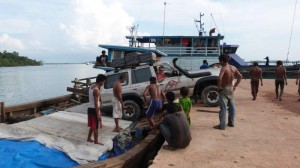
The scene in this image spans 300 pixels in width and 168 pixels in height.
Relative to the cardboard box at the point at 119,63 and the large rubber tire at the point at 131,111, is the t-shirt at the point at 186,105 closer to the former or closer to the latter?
the large rubber tire at the point at 131,111

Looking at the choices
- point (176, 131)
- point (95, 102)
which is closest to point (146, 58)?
point (95, 102)

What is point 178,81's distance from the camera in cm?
1204

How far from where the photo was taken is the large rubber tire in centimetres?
1139

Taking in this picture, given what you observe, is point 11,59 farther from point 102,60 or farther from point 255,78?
point 255,78

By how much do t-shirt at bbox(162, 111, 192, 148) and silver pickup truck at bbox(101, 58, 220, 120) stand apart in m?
4.61

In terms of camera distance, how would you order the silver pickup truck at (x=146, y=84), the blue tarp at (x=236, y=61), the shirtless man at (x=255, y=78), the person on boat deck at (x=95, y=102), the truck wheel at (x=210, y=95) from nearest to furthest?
1. the person on boat deck at (x=95, y=102)
2. the silver pickup truck at (x=146, y=84)
3. the truck wheel at (x=210, y=95)
4. the shirtless man at (x=255, y=78)
5. the blue tarp at (x=236, y=61)

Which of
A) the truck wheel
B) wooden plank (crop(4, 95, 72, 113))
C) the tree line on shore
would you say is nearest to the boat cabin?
wooden plank (crop(4, 95, 72, 113))

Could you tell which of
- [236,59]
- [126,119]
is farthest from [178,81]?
[236,59]

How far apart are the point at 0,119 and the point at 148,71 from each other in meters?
6.12

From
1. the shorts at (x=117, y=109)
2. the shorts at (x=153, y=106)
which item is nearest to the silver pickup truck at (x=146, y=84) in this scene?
the shorts at (x=117, y=109)

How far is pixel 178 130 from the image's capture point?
6.74 meters

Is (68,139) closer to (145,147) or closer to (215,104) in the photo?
(145,147)

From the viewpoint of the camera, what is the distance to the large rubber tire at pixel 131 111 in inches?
449

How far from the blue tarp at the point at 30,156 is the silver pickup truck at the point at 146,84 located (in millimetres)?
4108
